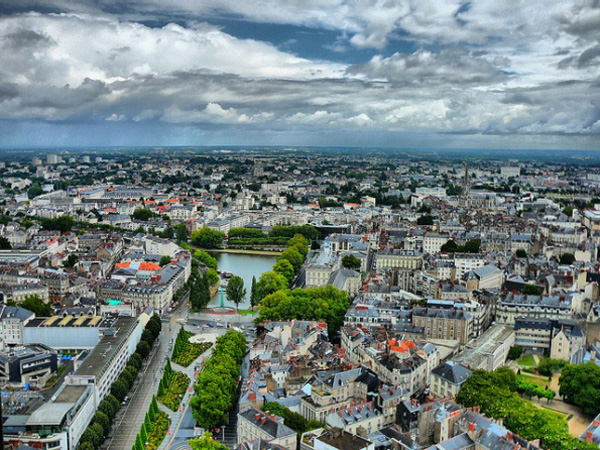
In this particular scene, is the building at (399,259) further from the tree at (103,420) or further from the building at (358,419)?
the tree at (103,420)

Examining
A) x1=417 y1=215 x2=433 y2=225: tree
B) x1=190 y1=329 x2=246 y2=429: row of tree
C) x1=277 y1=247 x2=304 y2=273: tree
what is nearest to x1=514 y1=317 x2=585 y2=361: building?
x1=190 y1=329 x2=246 y2=429: row of tree

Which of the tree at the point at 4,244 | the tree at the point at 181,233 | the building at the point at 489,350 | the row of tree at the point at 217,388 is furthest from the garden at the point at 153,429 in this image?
the tree at the point at 181,233

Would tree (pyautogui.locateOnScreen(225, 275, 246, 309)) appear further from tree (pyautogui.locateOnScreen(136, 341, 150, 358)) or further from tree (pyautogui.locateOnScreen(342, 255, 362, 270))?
tree (pyautogui.locateOnScreen(342, 255, 362, 270))

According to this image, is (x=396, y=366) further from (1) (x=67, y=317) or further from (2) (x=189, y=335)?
(1) (x=67, y=317)

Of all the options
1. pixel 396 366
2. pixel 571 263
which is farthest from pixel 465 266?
pixel 396 366

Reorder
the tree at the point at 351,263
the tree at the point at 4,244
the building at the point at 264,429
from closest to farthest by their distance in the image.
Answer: the building at the point at 264,429
the tree at the point at 351,263
the tree at the point at 4,244

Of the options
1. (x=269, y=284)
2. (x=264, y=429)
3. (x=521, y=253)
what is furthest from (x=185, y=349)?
(x=521, y=253)
